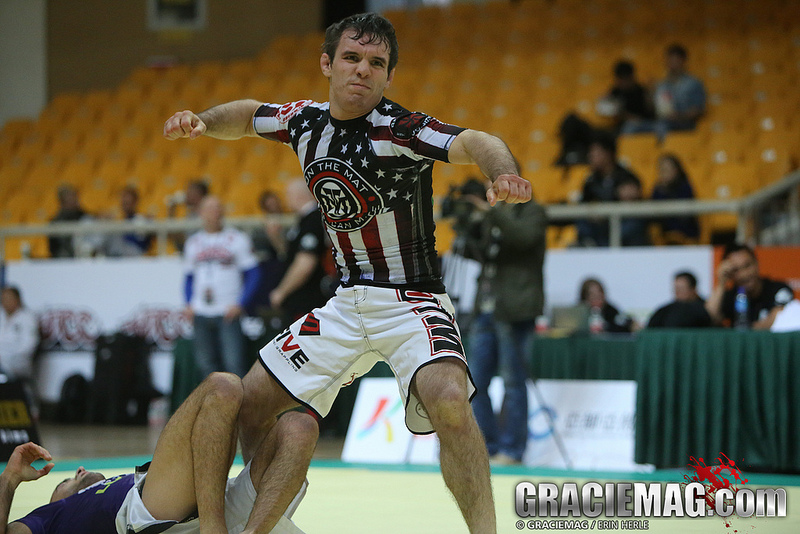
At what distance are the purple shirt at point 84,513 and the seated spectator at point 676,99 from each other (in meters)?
8.55

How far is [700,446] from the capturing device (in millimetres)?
6117

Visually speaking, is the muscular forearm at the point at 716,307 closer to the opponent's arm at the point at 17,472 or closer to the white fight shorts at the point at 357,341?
the white fight shorts at the point at 357,341

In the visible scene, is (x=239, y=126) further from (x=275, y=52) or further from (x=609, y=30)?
(x=275, y=52)

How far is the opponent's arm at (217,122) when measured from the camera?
3.33 meters

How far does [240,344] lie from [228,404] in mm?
4845

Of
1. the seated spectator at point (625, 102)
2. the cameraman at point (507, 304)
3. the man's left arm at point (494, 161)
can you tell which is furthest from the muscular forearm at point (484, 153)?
the seated spectator at point (625, 102)

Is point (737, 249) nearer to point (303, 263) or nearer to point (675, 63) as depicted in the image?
point (303, 263)

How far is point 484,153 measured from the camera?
2.95 m

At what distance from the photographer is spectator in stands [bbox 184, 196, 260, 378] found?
25.8ft

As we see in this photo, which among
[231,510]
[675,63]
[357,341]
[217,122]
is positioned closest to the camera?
[231,510]

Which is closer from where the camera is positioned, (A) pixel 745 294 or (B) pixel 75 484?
(B) pixel 75 484

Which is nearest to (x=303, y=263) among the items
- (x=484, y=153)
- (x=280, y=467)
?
(x=280, y=467)

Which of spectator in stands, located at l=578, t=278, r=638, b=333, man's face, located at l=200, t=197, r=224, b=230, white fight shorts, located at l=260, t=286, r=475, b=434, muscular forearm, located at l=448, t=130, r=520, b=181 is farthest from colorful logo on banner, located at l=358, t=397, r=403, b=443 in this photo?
muscular forearm, located at l=448, t=130, r=520, b=181

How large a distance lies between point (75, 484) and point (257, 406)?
765 mm
